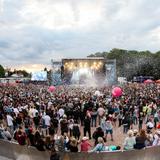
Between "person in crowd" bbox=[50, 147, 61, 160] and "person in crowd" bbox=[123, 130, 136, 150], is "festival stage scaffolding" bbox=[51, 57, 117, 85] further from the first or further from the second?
"person in crowd" bbox=[50, 147, 61, 160]

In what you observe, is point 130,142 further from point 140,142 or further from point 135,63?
point 135,63

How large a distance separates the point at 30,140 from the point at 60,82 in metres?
56.6

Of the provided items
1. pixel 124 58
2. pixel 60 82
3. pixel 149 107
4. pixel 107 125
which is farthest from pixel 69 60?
pixel 124 58

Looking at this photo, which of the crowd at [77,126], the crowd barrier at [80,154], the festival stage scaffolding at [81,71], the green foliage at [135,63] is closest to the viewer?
the crowd barrier at [80,154]

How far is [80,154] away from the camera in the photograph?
13375mm

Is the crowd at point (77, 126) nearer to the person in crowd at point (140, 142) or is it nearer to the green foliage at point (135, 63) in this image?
the person in crowd at point (140, 142)

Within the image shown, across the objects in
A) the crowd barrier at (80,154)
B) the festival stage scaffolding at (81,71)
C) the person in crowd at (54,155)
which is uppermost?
the festival stage scaffolding at (81,71)

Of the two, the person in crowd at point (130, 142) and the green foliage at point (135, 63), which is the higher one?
the green foliage at point (135, 63)

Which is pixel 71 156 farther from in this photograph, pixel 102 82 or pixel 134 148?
pixel 102 82

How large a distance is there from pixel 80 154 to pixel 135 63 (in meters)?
128

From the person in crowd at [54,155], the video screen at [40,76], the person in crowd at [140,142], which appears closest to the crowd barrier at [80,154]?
the person in crowd at [140,142]

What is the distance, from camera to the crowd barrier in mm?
13305

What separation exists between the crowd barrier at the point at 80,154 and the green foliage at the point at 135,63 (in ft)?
356

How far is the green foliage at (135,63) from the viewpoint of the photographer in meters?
125
